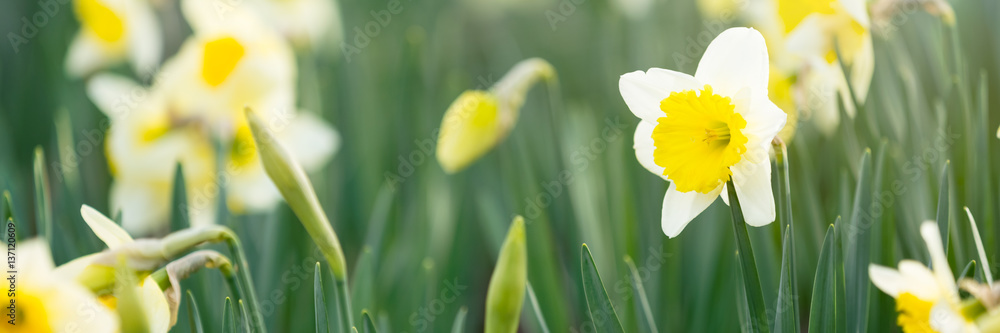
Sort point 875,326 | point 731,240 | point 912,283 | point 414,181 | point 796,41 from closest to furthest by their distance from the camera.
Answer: point 912,283 < point 875,326 < point 796,41 < point 731,240 < point 414,181

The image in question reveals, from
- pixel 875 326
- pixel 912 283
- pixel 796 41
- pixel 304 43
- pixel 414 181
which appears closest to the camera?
pixel 912 283

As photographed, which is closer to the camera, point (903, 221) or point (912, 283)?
point (912, 283)

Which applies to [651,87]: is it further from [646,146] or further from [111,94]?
[111,94]

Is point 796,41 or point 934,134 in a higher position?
point 796,41

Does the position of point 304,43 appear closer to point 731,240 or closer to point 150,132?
point 150,132

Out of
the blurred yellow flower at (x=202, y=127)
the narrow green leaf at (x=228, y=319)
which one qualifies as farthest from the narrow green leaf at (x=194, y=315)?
the blurred yellow flower at (x=202, y=127)

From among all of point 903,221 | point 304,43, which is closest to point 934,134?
point 903,221

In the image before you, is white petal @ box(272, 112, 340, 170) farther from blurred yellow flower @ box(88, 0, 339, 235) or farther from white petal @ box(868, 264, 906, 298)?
white petal @ box(868, 264, 906, 298)

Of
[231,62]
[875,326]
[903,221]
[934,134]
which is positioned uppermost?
[231,62]
